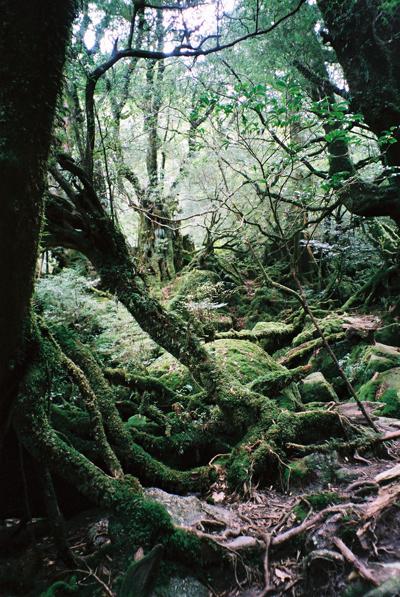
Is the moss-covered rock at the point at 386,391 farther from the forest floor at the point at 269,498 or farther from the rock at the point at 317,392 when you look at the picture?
the rock at the point at 317,392

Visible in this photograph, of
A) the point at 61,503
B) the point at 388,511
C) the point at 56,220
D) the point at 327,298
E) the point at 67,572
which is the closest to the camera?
the point at 67,572

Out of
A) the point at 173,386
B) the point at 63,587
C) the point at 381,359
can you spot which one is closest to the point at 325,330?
the point at 381,359

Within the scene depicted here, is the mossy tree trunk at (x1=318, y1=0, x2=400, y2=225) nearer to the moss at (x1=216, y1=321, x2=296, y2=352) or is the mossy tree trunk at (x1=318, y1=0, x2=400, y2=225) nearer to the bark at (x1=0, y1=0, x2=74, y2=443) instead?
the moss at (x1=216, y1=321, x2=296, y2=352)

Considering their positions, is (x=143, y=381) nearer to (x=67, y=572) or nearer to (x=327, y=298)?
(x=67, y=572)

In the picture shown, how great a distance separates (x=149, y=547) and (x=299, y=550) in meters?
1.23

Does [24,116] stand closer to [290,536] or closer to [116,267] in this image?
[116,267]

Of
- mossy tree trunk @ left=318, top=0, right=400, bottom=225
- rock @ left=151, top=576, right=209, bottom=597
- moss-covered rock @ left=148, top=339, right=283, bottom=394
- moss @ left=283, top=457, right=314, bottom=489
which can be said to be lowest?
rock @ left=151, top=576, right=209, bottom=597

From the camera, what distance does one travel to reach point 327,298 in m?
12.3

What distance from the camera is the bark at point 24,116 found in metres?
1.57

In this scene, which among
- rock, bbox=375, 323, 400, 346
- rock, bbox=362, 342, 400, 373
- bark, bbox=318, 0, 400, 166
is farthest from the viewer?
rock, bbox=375, 323, 400, 346

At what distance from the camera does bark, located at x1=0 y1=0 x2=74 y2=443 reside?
157cm

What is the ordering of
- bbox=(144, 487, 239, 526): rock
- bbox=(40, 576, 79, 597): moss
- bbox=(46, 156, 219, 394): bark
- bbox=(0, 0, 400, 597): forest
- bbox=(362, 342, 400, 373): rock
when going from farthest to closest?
bbox=(362, 342, 400, 373): rock < bbox=(46, 156, 219, 394): bark < bbox=(144, 487, 239, 526): rock < bbox=(40, 576, 79, 597): moss < bbox=(0, 0, 400, 597): forest

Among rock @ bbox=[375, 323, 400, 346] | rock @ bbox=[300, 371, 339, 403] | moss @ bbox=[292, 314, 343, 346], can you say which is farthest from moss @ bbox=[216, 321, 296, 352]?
rock @ bbox=[300, 371, 339, 403]

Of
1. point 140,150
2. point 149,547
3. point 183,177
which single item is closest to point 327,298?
point 183,177
